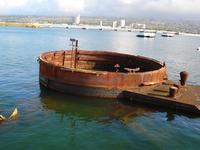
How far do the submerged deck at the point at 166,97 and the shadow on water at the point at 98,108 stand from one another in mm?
397

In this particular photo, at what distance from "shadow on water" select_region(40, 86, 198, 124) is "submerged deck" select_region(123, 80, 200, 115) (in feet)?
1.30

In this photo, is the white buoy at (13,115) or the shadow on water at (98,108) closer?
the white buoy at (13,115)

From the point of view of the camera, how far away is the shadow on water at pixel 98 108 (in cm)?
2264

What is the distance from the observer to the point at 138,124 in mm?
21203

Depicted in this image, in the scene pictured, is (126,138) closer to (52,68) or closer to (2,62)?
(52,68)

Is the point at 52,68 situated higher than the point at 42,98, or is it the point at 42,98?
the point at 52,68

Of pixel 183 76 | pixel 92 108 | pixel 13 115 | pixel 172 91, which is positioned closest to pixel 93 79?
pixel 92 108

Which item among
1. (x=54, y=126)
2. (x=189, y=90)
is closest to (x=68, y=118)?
(x=54, y=126)

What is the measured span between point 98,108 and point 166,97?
199 inches

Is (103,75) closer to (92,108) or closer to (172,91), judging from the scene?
(92,108)

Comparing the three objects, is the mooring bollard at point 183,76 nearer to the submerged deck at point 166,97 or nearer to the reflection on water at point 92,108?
the submerged deck at point 166,97

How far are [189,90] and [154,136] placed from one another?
910 cm

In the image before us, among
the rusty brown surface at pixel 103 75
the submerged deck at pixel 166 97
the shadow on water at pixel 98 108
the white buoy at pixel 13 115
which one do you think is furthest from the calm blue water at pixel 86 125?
the rusty brown surface at pixel 103 75

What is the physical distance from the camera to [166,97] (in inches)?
960
